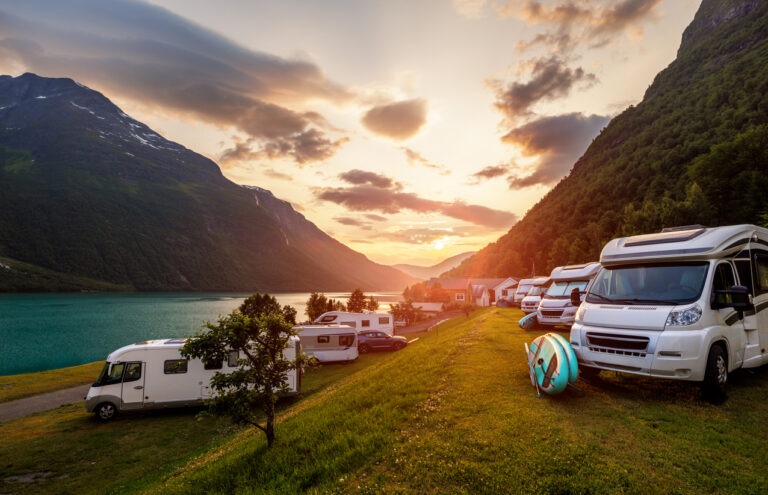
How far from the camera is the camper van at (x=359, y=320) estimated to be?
37969 millimetres

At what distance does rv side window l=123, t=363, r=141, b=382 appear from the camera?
1745 centimetres

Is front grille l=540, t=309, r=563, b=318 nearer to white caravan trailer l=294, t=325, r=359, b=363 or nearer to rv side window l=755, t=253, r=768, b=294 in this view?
rv side window l=755, t=253, r=768, b=294

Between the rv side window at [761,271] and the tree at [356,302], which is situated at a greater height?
the rv side window at [761,271]

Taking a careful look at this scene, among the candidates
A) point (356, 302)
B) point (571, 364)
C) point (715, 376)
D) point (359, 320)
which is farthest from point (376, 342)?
point (356, 302)

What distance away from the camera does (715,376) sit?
7559 millimetres

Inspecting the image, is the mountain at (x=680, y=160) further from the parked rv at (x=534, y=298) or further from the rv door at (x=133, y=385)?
the rv door at (x=133, y=385)

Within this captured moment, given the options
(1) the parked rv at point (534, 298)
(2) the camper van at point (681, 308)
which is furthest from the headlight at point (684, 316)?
(1) the parked rv at point (534, 298)

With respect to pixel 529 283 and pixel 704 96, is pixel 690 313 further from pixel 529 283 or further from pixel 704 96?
pixel 704 96

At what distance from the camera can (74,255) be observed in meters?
190

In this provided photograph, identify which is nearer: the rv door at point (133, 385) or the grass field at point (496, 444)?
the grass field at point (496, 444)

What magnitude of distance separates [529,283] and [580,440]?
3252 centimetres

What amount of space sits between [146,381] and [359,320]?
24141 millimetres

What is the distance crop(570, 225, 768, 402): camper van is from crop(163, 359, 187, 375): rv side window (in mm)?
18411

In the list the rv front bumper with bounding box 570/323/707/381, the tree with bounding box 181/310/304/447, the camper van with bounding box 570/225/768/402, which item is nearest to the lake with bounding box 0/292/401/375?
the tree with bounding box 181/310/304/447
